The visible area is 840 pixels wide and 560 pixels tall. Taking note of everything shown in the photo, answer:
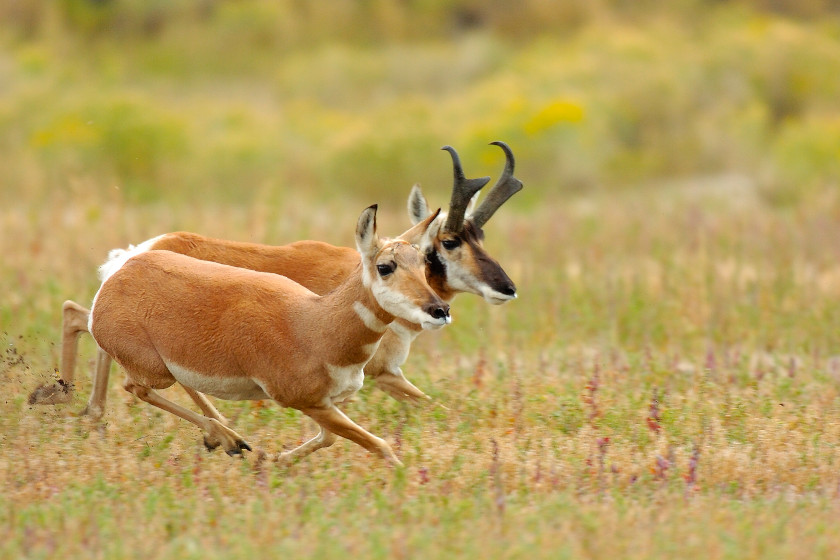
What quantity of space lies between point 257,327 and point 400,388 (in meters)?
1.99

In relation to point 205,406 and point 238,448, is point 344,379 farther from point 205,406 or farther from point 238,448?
point 205,406

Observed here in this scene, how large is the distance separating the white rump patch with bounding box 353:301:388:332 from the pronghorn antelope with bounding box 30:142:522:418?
171cm

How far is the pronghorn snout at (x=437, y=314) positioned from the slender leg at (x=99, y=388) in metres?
3.05

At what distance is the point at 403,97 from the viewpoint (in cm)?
3123

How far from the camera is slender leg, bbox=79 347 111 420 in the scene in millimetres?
8633

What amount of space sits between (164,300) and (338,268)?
1.75 m

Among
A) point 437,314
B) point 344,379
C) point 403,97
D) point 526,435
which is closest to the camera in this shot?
point 437,314

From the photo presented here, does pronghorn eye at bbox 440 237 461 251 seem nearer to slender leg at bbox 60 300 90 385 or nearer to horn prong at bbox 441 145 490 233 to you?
horn prong at bbox 441 145 490 233

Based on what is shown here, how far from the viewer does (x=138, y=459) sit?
25.0ft

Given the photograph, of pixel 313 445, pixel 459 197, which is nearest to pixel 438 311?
pixel 313 445

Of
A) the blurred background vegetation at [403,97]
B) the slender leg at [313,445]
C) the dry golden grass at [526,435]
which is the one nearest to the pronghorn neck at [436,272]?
the dry golden grass at [526,435]

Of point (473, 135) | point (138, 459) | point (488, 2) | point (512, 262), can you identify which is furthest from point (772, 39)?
point (138, 459)

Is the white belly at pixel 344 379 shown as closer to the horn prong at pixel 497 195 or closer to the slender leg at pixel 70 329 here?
the horn prong at pixel 497 195

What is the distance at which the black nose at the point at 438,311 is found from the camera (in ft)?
21.5
